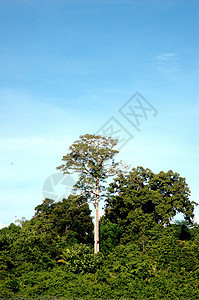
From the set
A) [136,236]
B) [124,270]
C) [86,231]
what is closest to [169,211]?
[136,236]

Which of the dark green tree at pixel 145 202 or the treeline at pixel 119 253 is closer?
the treeline at pixel 119 253

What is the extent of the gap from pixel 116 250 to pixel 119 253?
315cm

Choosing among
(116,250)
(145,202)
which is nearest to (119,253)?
(116,250)

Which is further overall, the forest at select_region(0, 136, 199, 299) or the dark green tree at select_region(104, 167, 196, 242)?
the dark green tree at select_region(104, 167, 196, 242)

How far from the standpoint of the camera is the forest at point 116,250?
49.4 ft

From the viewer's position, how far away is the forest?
15062 mm

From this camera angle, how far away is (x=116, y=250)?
75.8 feet

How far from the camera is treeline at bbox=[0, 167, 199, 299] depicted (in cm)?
1505

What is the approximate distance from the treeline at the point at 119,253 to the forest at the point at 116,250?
0.03 m

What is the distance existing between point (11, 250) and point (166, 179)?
51.9 feet

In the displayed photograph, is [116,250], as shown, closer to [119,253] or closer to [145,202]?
[119,253]

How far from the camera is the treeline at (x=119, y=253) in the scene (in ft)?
49.4

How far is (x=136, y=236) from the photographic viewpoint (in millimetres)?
27203

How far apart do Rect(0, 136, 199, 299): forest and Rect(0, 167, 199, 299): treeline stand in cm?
3
